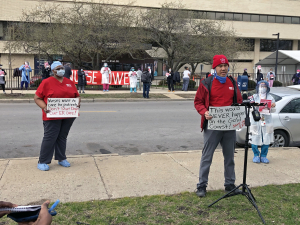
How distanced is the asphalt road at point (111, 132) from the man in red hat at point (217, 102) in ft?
10.6

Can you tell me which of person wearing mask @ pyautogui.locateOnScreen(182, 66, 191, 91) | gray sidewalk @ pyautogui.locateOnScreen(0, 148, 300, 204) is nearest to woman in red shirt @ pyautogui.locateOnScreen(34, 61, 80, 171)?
gray sidewalk @ pyautogui.locateOnScreen(0, 148, 300, 204)

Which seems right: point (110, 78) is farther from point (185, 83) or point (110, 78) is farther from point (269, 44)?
point (269, 44)

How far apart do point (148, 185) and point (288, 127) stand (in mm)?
4322

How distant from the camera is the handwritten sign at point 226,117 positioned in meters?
A: 4.47

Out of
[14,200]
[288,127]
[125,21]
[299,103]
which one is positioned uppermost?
[125,21]

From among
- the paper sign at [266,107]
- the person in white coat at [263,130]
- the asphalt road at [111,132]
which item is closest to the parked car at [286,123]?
the person in white coat at [263,130]

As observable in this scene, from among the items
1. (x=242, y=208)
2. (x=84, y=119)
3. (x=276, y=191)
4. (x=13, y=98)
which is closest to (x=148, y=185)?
(x=242, y=208)

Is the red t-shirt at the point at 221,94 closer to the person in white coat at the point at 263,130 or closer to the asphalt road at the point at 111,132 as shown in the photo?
the person in white coat at the point at 263,130

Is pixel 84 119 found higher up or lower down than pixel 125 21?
lower down

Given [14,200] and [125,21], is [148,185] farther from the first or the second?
[125,21]

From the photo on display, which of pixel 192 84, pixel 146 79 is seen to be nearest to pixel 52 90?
pixel 146 79

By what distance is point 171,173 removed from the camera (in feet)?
19.3

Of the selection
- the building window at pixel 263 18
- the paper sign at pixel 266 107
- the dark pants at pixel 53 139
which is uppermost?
the building window at pixel 263 18

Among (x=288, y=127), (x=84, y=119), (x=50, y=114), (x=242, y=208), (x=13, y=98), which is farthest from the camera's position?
(x=13, y=98)
